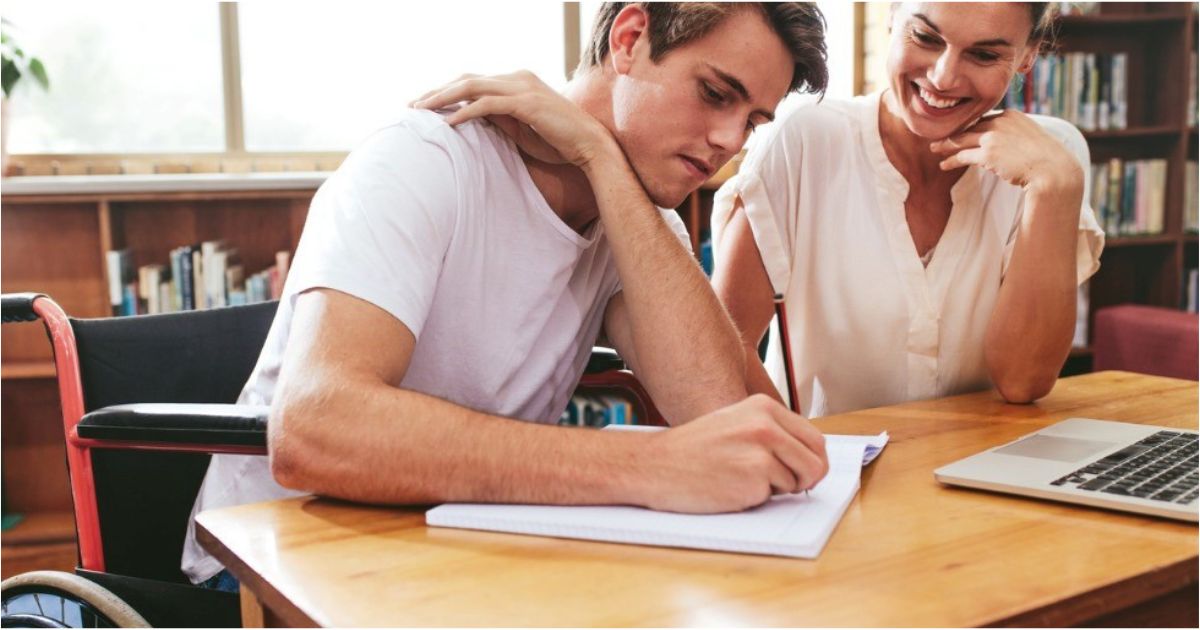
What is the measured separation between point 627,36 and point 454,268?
35 centimetres

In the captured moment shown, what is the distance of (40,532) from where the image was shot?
9.80 ft

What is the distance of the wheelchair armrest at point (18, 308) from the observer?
1287 millimetres

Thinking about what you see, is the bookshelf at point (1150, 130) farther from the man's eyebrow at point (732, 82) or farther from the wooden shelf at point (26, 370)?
the wooden shelf at point (26, 370)

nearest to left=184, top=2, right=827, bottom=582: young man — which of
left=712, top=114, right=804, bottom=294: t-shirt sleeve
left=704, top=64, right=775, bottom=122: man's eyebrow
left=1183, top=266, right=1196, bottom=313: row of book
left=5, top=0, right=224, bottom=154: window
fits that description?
left=704, top=64, right=775, bottom=122: man's eyebrow

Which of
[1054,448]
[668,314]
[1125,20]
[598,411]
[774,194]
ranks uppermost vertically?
[1125,20]

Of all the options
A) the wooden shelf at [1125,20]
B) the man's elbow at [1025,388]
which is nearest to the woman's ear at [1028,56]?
the man's elbow at [1025,388]

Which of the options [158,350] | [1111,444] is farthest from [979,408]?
[158,350]

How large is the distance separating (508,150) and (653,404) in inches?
16.3

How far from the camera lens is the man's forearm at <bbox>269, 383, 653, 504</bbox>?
895 millimetres

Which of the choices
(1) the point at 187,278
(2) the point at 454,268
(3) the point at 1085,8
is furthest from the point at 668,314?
(3) the point at 1085,8

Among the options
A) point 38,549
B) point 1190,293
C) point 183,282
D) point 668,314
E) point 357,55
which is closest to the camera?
point 668,314

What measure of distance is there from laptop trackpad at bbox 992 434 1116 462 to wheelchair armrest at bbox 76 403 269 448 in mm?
735

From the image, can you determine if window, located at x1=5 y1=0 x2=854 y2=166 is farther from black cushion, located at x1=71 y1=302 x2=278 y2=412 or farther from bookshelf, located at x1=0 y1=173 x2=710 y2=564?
black cushion, located at x1=71 y1=302 x2=278 y2=412

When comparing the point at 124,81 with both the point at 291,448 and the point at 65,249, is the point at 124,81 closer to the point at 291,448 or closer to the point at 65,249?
the point at 65,249
